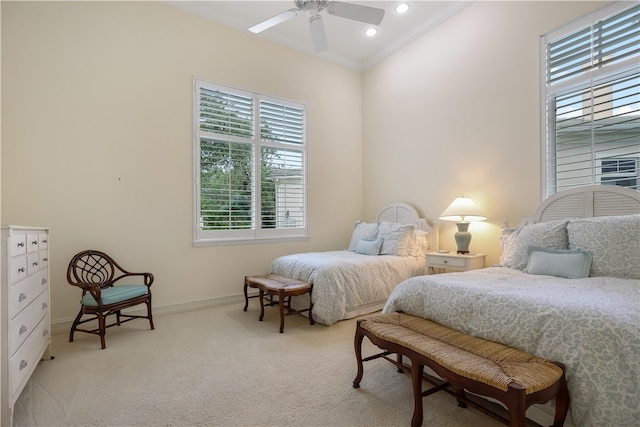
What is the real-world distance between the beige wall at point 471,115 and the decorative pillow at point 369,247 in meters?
0.88

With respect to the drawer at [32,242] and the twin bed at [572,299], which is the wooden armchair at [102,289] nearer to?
the drawer at [32,242]

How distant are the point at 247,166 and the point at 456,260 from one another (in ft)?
9.47

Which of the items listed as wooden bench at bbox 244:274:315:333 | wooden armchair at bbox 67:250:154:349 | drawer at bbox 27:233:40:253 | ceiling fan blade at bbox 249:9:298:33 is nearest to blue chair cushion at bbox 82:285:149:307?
wooden armchair at bbox 67:250:154:349

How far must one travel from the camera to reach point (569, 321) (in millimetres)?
1524

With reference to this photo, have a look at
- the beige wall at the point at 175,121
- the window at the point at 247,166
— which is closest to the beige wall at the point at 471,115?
the beige wall at the point at 175,121

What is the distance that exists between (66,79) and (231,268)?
2.68m

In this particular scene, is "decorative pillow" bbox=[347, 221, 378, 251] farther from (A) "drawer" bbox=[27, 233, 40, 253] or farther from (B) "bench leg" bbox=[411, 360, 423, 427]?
(A) "drawer" bbox=[27, 233, 40, 253]

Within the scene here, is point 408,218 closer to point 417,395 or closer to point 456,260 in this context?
point 456,260

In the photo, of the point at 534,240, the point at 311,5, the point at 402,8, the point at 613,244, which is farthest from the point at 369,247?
the point at 402,8

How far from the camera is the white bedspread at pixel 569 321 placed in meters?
1.35

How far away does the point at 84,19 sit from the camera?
10.7 ft

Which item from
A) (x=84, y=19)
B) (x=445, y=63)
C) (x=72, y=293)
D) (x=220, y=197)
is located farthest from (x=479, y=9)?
(x=72, y=293)

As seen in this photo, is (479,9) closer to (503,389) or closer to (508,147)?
(508,147)

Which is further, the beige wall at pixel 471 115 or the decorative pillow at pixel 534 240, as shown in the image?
the beige wall at pixel 471 115
